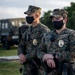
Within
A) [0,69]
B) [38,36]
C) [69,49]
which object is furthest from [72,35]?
[0,69]

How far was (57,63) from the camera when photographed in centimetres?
496

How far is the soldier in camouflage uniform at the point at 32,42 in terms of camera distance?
20.4 ft

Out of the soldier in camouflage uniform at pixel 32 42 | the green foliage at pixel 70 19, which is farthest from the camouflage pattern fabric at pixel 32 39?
the green foliage at pixel 70 19

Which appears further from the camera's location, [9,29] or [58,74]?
[9,29]

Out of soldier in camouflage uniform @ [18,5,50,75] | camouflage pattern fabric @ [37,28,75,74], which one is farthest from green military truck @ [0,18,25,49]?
camouflage pattern fabric @ [37,28,75,74]

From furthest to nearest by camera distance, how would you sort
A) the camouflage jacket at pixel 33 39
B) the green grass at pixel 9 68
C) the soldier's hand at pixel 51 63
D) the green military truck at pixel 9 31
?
the green military truck at pixel 9 31, the green grass at pixel 9 68, the camouflage jacket at pixel 33 39, the soldier's hand at pixel 51 63

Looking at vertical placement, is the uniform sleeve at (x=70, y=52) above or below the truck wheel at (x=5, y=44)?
above

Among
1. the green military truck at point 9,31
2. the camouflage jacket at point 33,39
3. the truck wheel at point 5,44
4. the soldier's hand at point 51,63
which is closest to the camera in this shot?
the soldier's hand at point 51,63

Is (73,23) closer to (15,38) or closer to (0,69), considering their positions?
(15,38)

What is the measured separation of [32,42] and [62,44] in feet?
→ 4.41

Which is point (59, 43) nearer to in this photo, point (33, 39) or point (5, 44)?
point (33, 39)

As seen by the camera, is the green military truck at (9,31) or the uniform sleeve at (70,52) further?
the green military truck at (9,31)

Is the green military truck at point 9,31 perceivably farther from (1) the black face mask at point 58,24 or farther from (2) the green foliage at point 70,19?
(1) the black face mask at point 58,24

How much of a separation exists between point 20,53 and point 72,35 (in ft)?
5.31
